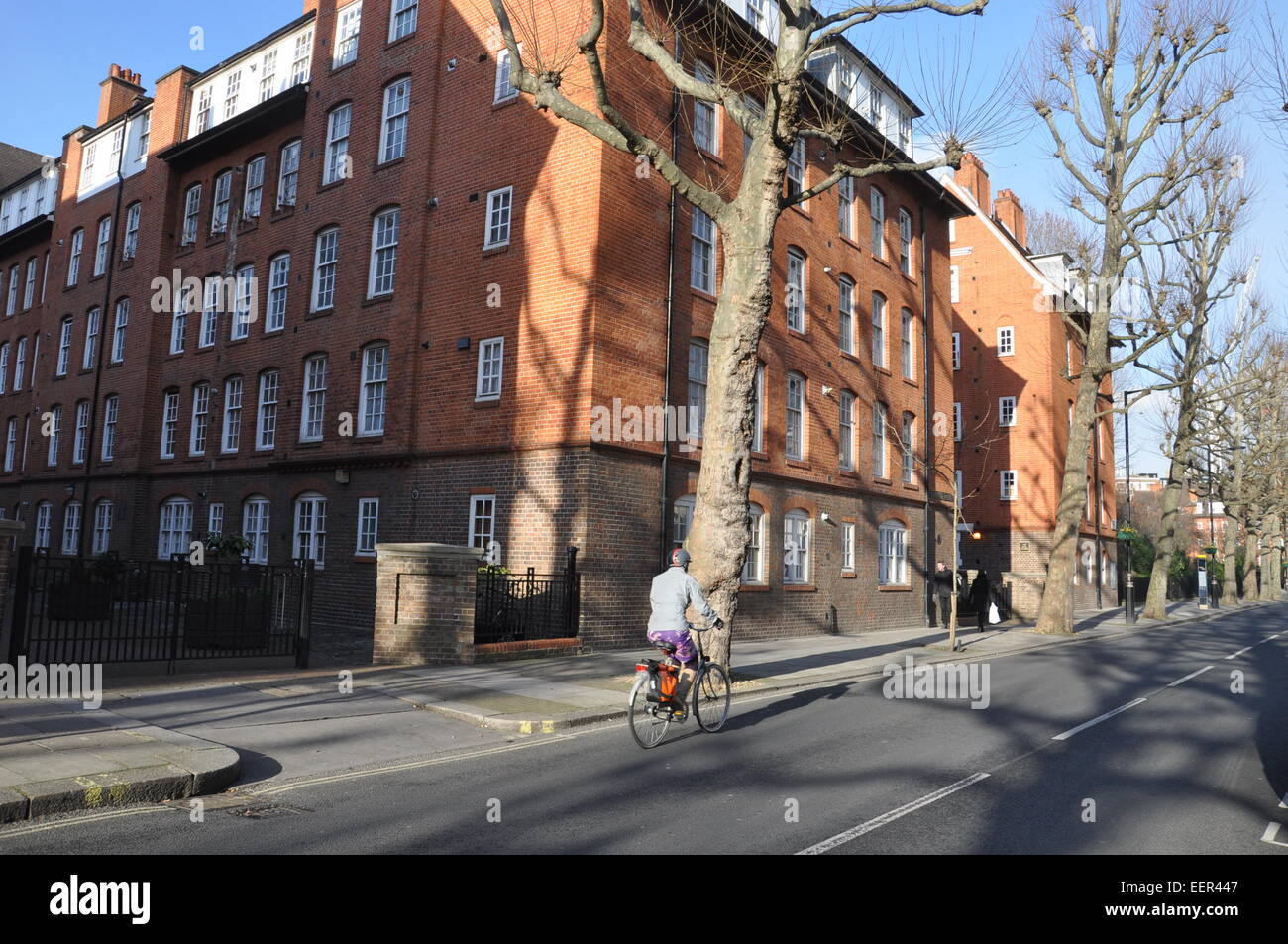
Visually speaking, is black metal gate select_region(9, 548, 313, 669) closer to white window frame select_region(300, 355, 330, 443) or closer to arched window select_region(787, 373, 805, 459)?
white window frame select_region(300, 355, 330, 443)

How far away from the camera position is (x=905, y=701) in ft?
38.7

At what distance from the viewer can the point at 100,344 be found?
3059 cm

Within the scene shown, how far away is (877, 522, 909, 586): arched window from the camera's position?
2642cm

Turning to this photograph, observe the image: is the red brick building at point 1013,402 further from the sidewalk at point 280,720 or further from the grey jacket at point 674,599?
the grey jacket at point 674,599

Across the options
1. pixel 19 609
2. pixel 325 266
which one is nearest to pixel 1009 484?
pixel 325 266

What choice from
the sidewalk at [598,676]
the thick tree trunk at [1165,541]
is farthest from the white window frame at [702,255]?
the thick tree trunk at [1165,541]

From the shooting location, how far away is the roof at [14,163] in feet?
143

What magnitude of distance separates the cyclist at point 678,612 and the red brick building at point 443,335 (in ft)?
24.7

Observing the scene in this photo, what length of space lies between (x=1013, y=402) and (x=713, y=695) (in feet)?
109

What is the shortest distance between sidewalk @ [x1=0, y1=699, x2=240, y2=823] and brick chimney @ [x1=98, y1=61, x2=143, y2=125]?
3412cm

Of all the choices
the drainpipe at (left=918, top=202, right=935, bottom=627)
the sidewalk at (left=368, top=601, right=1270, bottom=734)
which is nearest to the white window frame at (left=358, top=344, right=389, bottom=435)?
the sidewalk at (left=368, top=601, right=1270, bottom=734)

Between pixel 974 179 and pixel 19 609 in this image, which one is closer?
pixel 19 609

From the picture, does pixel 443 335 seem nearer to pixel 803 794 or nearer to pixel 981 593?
pixel 803 794
